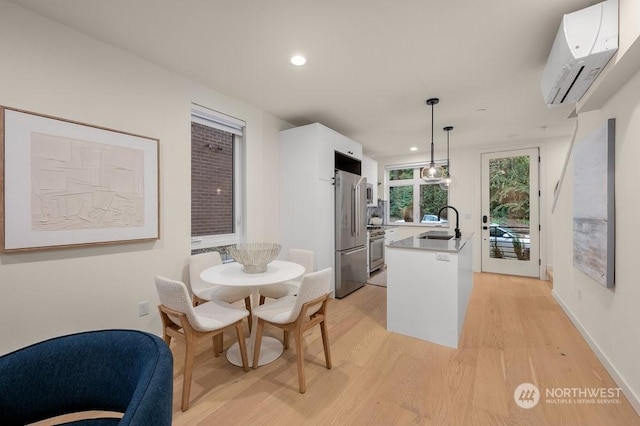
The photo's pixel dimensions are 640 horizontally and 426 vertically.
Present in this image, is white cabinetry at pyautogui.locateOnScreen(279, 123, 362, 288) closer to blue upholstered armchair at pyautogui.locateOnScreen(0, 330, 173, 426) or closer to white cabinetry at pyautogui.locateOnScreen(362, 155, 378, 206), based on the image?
white cabinetry at pyautogui.locateOnScreen(362, 155, 378, 206)

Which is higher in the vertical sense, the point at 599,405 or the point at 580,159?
the point at 580,159

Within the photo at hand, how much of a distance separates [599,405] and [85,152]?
394cm

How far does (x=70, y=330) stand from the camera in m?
2.04

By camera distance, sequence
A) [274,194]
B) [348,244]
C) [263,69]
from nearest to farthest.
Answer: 1. [263,69]
2. [274,194]
3. [348,244]

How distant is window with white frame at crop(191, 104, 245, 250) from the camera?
118 inches

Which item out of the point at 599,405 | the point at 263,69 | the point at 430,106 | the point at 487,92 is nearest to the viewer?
the point at 599,405

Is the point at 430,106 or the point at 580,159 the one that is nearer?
the point at 580,159

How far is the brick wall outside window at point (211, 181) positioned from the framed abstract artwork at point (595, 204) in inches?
138

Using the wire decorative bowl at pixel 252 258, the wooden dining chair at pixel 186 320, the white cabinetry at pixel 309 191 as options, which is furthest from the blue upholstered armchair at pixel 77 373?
the white cabinetry at pixel 309 191

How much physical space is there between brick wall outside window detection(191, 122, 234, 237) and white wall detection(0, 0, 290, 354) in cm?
23

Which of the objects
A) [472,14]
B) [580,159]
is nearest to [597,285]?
[580,159]

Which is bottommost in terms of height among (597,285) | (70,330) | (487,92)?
(70,330)

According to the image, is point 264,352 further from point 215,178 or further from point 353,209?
point 353,209

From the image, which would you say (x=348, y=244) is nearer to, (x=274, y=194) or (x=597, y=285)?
(x=274, y=194)
